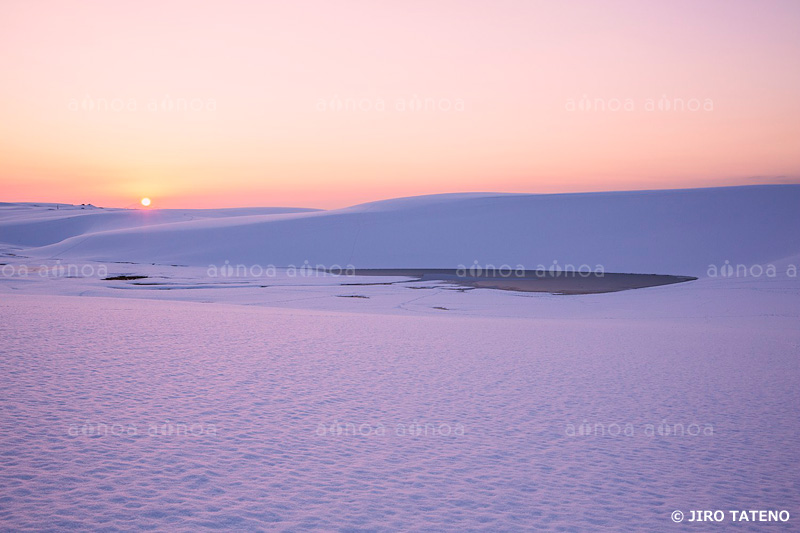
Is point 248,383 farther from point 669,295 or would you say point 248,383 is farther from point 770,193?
point 770,193

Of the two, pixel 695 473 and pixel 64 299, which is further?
pixel 64 299

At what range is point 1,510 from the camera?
3.94 meters

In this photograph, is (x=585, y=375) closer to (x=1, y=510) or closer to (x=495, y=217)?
(x=1, y=510)

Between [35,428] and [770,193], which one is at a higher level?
[770,193]

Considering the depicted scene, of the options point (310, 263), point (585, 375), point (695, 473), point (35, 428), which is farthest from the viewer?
point (310, 263)

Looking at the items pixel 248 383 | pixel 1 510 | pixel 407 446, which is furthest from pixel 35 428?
pixel 407 446

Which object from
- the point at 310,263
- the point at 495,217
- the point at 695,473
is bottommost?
the point at 695,473

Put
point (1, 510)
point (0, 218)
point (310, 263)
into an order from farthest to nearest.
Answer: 1. point (0, 218)
2. point (310, 263)
3. point (1, 510)

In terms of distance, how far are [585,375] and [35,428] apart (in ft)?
22.3

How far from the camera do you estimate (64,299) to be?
16438mm

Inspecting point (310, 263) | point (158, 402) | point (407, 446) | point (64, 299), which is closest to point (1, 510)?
point (158, 402)

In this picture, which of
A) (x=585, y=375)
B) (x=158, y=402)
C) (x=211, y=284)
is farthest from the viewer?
(x=211, y=284)

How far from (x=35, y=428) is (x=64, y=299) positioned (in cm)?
1254

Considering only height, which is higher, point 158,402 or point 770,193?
point 770,193
